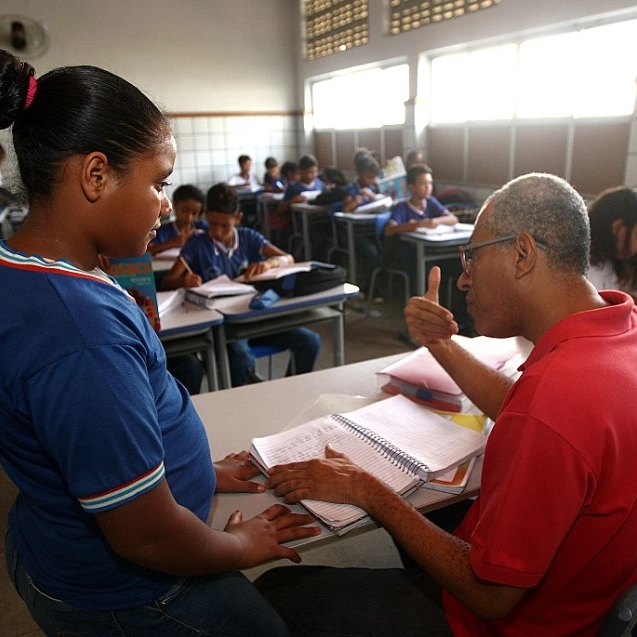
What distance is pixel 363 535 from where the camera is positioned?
219cm

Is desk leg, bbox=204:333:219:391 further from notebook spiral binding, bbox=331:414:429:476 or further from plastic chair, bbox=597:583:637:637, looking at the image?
plastic chair, bbox=597:583:637:637

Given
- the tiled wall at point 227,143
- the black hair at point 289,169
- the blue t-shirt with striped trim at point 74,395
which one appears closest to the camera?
the blue t-shirt with striped trim at point 74,395

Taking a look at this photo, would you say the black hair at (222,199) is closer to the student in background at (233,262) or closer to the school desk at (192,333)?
the student in background at (233,262)

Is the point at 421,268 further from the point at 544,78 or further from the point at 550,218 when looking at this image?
the point at 550,218

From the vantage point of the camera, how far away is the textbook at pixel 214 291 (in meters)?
Result: 2.59

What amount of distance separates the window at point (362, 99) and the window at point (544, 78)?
71 cm

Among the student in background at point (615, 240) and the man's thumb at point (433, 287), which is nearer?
the man's thumb at point (433, 287)

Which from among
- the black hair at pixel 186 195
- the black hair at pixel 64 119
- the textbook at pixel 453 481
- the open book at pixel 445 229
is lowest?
the textbook at pixel 453 481

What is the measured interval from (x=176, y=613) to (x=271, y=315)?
5.76 feet

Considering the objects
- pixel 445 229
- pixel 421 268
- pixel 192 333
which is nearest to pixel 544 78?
pixel 445 229

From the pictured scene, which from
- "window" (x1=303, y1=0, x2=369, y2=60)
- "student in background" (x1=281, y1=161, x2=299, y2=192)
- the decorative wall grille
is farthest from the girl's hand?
"window" (x1=303, y1=0, x2=369, y2=60)

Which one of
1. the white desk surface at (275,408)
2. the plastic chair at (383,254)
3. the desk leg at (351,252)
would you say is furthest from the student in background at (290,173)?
the white desk surface at (275,408)

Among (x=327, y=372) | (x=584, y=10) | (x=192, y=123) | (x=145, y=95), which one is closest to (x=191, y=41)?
(x=192, y=123)

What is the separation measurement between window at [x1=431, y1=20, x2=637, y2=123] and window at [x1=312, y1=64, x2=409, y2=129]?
2.32 feet
